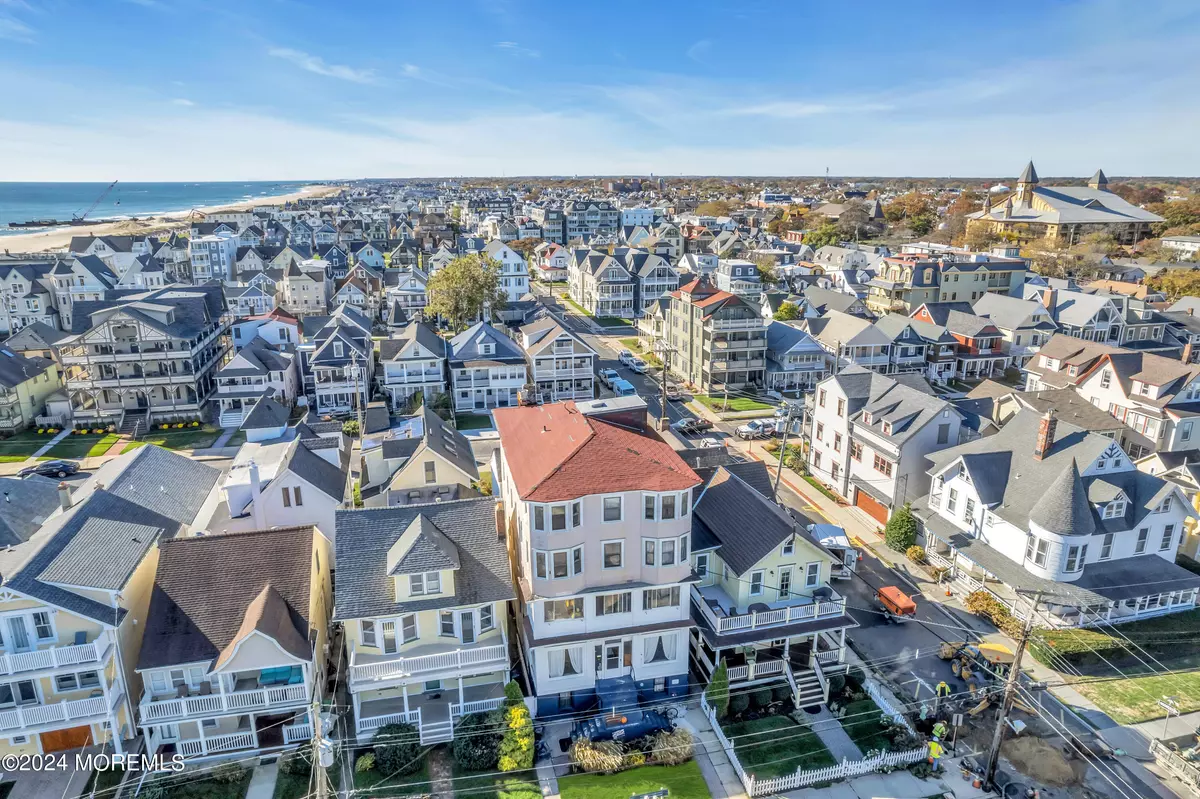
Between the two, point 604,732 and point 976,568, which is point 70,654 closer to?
point 604,732

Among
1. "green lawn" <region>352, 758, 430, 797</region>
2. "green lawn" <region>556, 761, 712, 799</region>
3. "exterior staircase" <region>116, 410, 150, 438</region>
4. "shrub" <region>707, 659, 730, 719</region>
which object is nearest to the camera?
"green lawn" <region>556, 761, 712, 799</region>

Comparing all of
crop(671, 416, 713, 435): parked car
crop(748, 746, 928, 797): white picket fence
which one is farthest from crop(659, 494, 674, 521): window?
crop(671, 416, 713, 435): parked car

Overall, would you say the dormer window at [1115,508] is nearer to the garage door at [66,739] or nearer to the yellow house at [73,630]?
the yellow house at [73,630]

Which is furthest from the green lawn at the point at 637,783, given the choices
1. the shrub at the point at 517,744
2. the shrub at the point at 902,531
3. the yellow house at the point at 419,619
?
the shrub at the point at 902,531

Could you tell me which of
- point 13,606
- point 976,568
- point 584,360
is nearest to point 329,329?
point 584,360

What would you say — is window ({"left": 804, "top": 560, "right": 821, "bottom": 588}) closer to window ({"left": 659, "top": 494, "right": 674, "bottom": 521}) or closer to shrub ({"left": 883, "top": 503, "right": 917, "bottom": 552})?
window ({"left": 659, "top": 494, "right": 674, "bottom": 521})

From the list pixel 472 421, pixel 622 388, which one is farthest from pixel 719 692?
pixel 622 388
